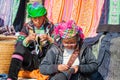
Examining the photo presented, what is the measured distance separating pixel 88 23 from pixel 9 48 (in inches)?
56.1

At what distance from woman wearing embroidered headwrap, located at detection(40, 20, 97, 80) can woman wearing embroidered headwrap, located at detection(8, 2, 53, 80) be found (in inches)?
34.9

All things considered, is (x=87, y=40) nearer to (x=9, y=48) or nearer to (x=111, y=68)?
(x=111, y=68)

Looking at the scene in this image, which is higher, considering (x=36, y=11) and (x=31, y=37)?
(x=36, y=11)

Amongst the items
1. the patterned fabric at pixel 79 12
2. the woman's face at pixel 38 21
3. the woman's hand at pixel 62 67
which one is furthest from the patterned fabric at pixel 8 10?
the woman's hand at pixel 62 67

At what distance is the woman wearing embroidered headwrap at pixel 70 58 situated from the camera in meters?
4.68

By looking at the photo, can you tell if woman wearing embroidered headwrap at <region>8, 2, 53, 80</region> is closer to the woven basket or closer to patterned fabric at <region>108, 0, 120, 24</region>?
the woven basket

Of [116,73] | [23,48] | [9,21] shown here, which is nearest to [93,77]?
[116,73]

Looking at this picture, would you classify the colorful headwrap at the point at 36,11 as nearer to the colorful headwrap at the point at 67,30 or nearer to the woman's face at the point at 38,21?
the woman's face at the point at 38,21

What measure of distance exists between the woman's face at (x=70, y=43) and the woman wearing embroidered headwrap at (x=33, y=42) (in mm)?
977

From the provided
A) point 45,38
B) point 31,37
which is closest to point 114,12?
point 45,38

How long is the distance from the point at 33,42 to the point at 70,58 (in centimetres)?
112

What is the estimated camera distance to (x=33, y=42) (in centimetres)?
582

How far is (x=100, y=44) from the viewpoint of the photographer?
580 cm

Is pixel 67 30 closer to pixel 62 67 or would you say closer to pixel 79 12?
pixel 62 67
